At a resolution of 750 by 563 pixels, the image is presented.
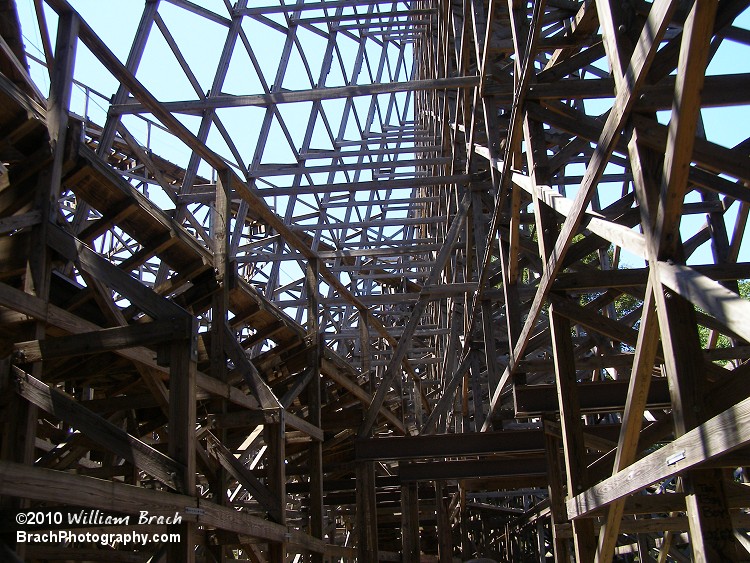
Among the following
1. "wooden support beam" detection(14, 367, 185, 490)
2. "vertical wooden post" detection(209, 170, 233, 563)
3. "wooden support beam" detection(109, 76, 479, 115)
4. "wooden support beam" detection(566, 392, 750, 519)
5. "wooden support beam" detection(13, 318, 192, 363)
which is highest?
"wooden support beam" detection(109, 76, 479, 115)

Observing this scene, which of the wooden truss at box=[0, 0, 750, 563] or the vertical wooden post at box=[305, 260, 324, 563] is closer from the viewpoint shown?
the wooden truss at box=[0, 0, 750, 563]

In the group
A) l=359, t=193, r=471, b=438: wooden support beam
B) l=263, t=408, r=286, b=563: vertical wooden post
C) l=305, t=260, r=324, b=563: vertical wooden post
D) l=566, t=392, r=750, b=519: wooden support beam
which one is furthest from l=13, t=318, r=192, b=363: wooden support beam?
l=359, t=193, r=471, b=438: wooden support beam

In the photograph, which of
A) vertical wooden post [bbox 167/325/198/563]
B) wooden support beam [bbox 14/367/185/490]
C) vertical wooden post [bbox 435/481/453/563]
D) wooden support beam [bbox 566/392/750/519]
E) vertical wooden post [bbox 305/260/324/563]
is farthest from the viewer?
vertical wooden post [bbox 435/481/453/563]

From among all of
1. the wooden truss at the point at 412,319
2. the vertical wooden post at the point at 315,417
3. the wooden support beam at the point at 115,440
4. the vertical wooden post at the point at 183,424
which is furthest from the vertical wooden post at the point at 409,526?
the wooden support beam at the point at 115,440

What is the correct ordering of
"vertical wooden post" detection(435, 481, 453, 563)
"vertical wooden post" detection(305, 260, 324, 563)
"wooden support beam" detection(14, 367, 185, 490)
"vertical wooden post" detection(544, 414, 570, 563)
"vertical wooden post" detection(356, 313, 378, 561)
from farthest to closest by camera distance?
"vertical wooden post" detection(435, 481, 453, 563) → "vertical wooden post" detection(356, 313, 378, 561) → "vertical wooden post" detection(305, 260, 324, 563) → "vertical wooden post" detection(544, 414, 570, 563) → "wooden support beam" detection(14, 367, 185, 490)

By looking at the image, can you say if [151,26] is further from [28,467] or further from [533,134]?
[28,467]

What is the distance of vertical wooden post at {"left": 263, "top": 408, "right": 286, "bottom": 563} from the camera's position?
22.6ft

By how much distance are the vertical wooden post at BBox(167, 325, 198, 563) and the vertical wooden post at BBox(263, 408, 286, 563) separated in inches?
80.5

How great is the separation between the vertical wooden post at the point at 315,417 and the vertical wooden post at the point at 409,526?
2.01 meters

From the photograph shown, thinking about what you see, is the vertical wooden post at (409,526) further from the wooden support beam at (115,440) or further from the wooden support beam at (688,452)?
the wooden support beam at (688,452)

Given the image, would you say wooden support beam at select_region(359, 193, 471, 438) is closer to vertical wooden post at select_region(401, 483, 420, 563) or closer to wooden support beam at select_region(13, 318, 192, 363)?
vertical wooden post at select_region(401, 483, 420, 563)

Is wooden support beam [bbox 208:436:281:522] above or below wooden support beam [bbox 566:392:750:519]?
above

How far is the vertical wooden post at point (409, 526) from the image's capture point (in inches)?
412

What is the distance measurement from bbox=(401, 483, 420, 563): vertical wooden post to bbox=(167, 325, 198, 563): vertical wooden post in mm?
5903
